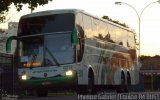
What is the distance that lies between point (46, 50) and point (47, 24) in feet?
4.12

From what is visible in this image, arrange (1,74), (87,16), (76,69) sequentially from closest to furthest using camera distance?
(76,69)
(87,16)
(1,74)

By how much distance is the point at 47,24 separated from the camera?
2777 centimetres

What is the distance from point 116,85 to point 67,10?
9743mm

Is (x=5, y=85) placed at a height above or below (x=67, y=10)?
below

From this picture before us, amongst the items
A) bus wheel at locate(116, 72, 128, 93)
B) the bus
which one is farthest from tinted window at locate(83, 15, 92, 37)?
bus wheel at locate(116, 72, 128, 93)

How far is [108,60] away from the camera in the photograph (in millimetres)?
33250

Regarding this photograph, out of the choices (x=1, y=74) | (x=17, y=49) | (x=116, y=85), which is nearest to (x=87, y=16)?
(x=17, y=49)

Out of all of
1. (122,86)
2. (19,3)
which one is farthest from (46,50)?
(122,86)

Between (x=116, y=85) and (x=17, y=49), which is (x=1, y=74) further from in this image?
(x=17, y=49)

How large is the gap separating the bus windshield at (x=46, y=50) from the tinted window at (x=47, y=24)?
28cm

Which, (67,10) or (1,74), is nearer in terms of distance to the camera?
(67,10)

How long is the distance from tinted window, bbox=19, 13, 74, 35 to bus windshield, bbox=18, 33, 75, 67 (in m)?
0.28

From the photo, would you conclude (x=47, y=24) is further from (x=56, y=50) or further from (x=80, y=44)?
(x=80, y=44)

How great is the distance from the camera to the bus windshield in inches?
1063
